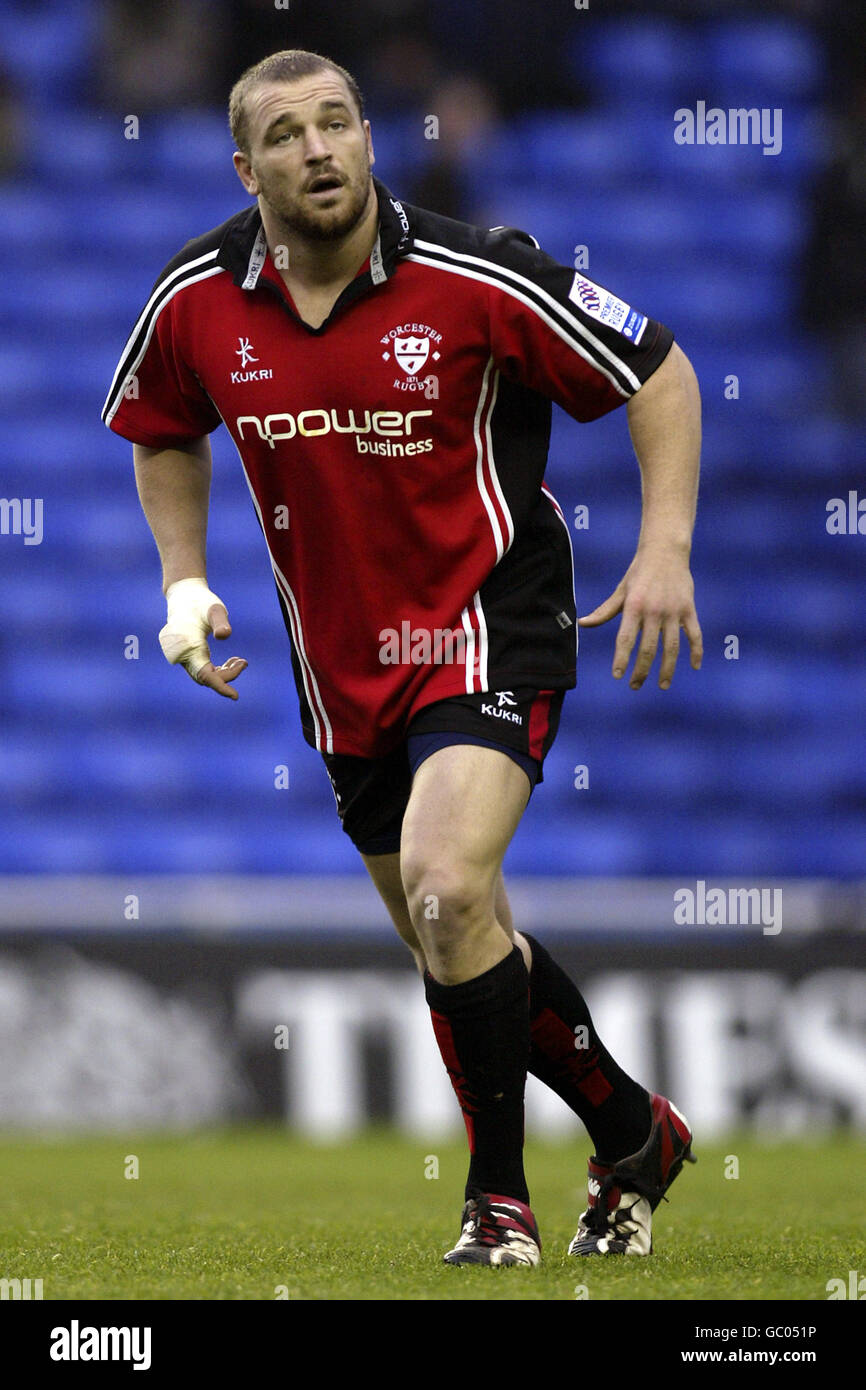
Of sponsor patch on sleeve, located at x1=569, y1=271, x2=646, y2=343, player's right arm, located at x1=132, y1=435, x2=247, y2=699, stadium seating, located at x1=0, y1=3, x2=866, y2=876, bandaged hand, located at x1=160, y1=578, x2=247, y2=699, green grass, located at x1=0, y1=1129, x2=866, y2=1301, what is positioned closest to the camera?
green grass, located at x1=0, y1=1129, x2=866, y2=1301

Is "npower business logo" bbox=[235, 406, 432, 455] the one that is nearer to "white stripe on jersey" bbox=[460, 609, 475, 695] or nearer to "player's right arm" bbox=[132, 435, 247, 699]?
"white stripe on jersey" bbox=[460, 609, 475, 695]

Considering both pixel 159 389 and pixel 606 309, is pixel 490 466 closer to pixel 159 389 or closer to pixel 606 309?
pixel 606 309

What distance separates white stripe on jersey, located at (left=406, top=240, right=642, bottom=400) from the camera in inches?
137

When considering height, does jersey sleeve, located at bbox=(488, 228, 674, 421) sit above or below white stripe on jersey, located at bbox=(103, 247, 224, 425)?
below

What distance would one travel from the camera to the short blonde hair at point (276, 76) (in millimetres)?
3512

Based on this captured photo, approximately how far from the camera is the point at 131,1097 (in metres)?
7.31

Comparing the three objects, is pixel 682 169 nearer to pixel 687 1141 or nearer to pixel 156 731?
pixel 156 731

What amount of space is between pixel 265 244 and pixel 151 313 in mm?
277

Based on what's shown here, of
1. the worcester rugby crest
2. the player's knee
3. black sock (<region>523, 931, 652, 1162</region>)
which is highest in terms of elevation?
the worcester rugby crest

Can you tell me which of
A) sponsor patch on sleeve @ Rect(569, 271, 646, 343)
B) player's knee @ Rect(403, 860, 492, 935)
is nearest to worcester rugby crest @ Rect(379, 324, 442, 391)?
sponsor patch on sleeve @ Rect(569, 271, 646, 343)

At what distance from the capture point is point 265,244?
366 centimetres

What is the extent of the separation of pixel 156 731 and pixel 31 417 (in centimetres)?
174

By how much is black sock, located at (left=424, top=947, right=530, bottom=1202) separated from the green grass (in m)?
0.19
